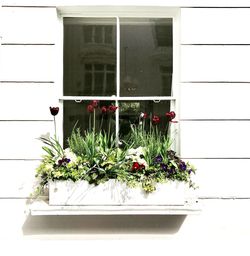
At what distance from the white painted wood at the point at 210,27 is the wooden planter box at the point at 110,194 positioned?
117cm

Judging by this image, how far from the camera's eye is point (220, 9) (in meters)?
3.47

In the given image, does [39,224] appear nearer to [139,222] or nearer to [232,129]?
[139,222]

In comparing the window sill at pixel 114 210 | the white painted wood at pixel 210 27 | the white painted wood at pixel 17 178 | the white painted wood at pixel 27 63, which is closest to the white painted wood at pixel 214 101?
the white painted wood at pixel 210 27

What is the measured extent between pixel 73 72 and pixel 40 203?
3.57ft

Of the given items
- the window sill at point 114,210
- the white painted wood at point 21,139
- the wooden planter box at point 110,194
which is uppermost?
the white painted wood at point 21,139

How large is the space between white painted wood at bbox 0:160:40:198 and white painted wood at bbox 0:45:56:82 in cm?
67

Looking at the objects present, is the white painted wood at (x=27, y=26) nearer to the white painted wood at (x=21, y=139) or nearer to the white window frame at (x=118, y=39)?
the white window frame at (x=118, y=39)

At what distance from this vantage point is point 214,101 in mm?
3455

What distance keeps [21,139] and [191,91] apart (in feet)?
4.57

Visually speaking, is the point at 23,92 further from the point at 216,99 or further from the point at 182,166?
the point at 216,99

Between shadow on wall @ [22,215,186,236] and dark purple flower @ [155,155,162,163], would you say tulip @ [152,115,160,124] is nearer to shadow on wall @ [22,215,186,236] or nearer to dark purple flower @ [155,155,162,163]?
dark purple flower @ [155,155,162,163]

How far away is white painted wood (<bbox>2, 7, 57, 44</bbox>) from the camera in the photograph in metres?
3.42

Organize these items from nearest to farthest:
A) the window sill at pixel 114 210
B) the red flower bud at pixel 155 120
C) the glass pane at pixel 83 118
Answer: the window sill at pixel 114 210 → the red flower bud at pixel 155 120 → the glass pane at pixel 83 118

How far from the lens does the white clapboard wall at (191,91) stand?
342 centimetres
